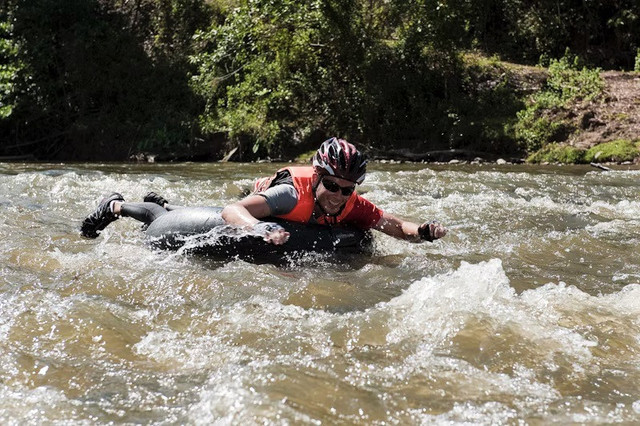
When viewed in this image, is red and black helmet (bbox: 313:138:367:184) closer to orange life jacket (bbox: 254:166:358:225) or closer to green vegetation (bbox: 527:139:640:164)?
orange life jacket (bbox: 254:166:358:225)

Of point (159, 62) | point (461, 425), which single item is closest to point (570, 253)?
point (461, 425)

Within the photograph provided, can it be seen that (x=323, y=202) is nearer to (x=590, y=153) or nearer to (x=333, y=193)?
(x=333, y=193)

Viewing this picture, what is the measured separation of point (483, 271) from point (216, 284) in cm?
190

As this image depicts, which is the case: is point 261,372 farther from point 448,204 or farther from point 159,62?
point 159,62

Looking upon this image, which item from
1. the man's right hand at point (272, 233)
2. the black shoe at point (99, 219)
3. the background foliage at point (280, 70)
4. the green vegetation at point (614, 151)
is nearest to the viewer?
the man's right hand at point (272, 233)

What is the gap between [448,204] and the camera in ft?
29.5

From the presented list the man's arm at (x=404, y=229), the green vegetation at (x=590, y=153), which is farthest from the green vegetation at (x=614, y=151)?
the man's arm at (x=404, y=229)

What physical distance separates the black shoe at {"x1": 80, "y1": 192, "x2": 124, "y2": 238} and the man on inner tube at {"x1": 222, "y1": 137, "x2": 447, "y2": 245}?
1.64 meters

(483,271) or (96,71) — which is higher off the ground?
(96,71)

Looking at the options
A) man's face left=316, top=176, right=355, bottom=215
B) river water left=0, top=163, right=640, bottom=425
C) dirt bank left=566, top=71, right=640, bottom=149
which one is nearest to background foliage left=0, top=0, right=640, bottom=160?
dirt bank left=566, top=71, right=640, bottom=149

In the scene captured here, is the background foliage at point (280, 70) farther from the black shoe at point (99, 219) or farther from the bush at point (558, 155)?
the black shoe at point (99, 219)

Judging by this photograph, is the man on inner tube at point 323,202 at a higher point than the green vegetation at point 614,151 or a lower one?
higher

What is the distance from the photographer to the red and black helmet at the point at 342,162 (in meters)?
5.22

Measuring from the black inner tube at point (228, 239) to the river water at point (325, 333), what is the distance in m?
0.13
